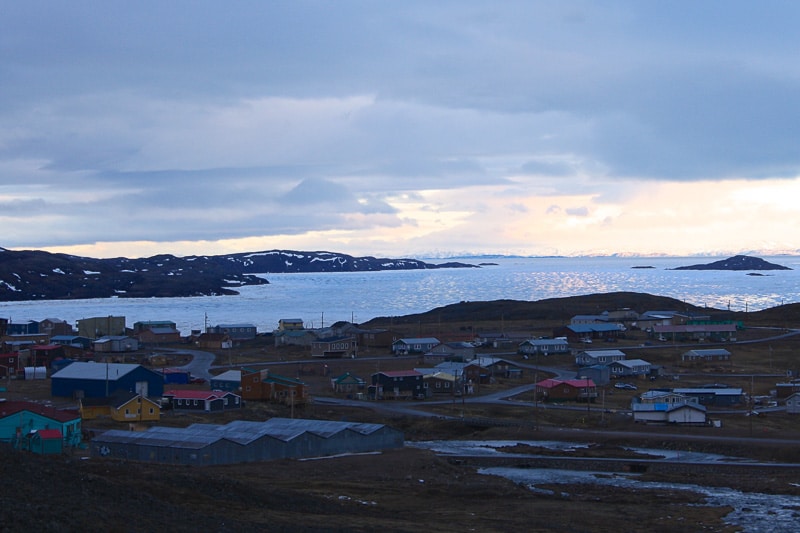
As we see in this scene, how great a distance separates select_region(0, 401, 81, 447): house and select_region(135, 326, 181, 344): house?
66.3 m

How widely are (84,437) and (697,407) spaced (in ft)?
111

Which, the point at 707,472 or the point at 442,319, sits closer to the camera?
the point at 707,472

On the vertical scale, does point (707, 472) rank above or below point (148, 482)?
below

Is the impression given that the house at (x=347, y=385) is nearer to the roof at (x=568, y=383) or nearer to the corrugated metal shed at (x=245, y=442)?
the roof at (x=568, y=383)

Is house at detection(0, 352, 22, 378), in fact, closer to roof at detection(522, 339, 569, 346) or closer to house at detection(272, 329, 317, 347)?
house at detection(272, 329, 317, 347)

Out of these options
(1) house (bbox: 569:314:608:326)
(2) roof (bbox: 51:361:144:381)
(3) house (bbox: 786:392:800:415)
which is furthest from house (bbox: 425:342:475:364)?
(1) house (bbox: 569:314:608:326)

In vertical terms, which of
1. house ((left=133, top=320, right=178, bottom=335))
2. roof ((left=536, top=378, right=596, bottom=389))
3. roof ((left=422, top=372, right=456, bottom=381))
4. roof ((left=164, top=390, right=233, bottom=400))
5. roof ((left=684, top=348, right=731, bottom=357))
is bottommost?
roof ((left=536, top=378, right=596, bottom=389))

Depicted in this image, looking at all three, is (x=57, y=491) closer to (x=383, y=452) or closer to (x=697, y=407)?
(x=383, y=452)

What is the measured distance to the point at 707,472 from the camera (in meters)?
38.2

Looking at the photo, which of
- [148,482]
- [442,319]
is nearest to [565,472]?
[148,482]

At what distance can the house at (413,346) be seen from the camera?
8900cm

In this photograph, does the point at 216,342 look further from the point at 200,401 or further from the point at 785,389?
the point at 785,389

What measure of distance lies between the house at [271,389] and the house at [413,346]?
29.7 meters

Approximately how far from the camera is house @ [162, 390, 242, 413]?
2106 inches
